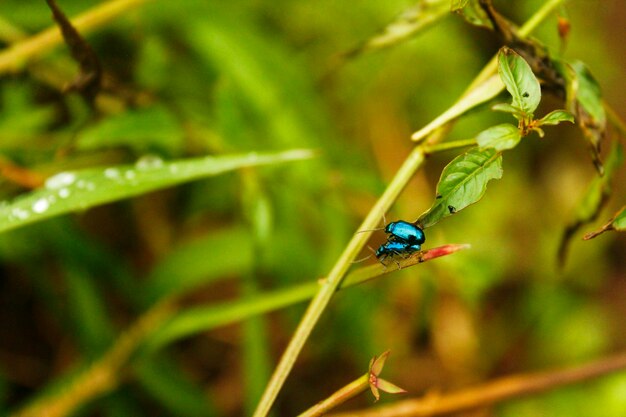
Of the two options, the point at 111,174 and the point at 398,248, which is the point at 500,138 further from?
the point at 111,174

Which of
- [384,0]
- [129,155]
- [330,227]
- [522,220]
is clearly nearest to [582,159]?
[522,220]

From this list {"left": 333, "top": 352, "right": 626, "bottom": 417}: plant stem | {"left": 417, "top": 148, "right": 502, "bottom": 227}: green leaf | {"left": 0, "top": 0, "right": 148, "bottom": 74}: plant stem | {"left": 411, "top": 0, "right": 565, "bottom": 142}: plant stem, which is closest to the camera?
{"left": 417, "top": 148, "right": 502, "bottom": 227}: green leaf

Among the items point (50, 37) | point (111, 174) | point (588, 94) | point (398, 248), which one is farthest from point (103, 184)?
point (588, 94)

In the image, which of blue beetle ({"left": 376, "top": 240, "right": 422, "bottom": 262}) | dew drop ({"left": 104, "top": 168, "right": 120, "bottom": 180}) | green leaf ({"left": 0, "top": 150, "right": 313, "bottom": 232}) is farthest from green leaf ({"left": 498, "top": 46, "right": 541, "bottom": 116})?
dew drop ({"left": 104, "top": 168, "right": 120, "bottom": 180})

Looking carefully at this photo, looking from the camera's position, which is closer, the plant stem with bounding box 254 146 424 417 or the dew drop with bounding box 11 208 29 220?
the plant stem with bounding box 254 146 424 417

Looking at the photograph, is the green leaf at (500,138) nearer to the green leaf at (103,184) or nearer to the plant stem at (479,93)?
the plant stem at (479,93)

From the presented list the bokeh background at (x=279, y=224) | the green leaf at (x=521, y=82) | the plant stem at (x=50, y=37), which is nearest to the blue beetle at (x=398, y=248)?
the green leaf at (x=521, y=82)

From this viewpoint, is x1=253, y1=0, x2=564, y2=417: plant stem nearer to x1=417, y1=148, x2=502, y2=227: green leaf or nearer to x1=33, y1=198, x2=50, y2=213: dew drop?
x1=417, y1=148, x2=502, y2=227: green leaf
